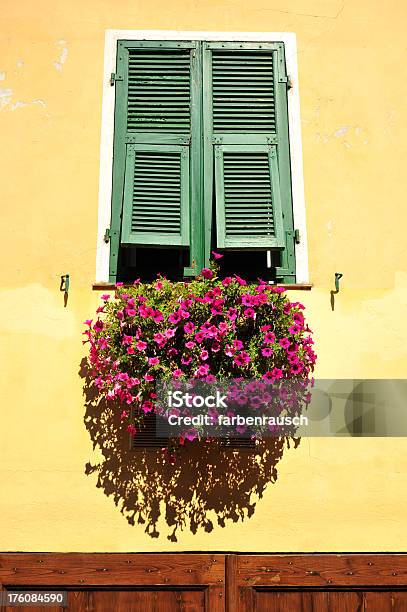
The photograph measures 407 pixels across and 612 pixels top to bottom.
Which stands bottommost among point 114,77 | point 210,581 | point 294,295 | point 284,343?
point 210,581

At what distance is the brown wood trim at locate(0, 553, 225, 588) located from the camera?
3.90 meters

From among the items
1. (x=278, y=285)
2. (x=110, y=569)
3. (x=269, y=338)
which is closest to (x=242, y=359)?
(x=269, y=338)

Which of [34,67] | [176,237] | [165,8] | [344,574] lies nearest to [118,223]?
[176,237]

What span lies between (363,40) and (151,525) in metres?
3.26

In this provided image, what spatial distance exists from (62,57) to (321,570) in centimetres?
343

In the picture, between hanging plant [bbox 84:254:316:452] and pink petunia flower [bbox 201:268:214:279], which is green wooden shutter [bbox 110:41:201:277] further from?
hanging plant [bbox 84:254:316:452]

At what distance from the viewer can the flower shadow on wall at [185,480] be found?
399 centimetres

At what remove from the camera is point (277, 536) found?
157 inches

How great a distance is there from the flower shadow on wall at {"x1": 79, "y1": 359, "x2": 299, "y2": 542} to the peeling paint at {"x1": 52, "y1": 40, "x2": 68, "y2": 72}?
2290mm

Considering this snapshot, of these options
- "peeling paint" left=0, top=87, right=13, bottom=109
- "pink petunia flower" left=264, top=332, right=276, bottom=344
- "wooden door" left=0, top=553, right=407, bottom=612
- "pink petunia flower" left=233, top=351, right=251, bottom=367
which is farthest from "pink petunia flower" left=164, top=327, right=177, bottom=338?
"peeling paint" left=0, top=87, right=13, bottom=109

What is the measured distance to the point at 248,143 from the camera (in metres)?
4.49

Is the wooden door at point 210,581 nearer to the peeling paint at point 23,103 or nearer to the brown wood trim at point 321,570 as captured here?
the brown wood trim at point 321,570

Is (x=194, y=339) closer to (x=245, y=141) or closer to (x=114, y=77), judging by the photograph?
(x=245, y=141)

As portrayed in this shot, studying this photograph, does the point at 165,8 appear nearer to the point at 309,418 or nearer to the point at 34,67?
the point at 34,67
